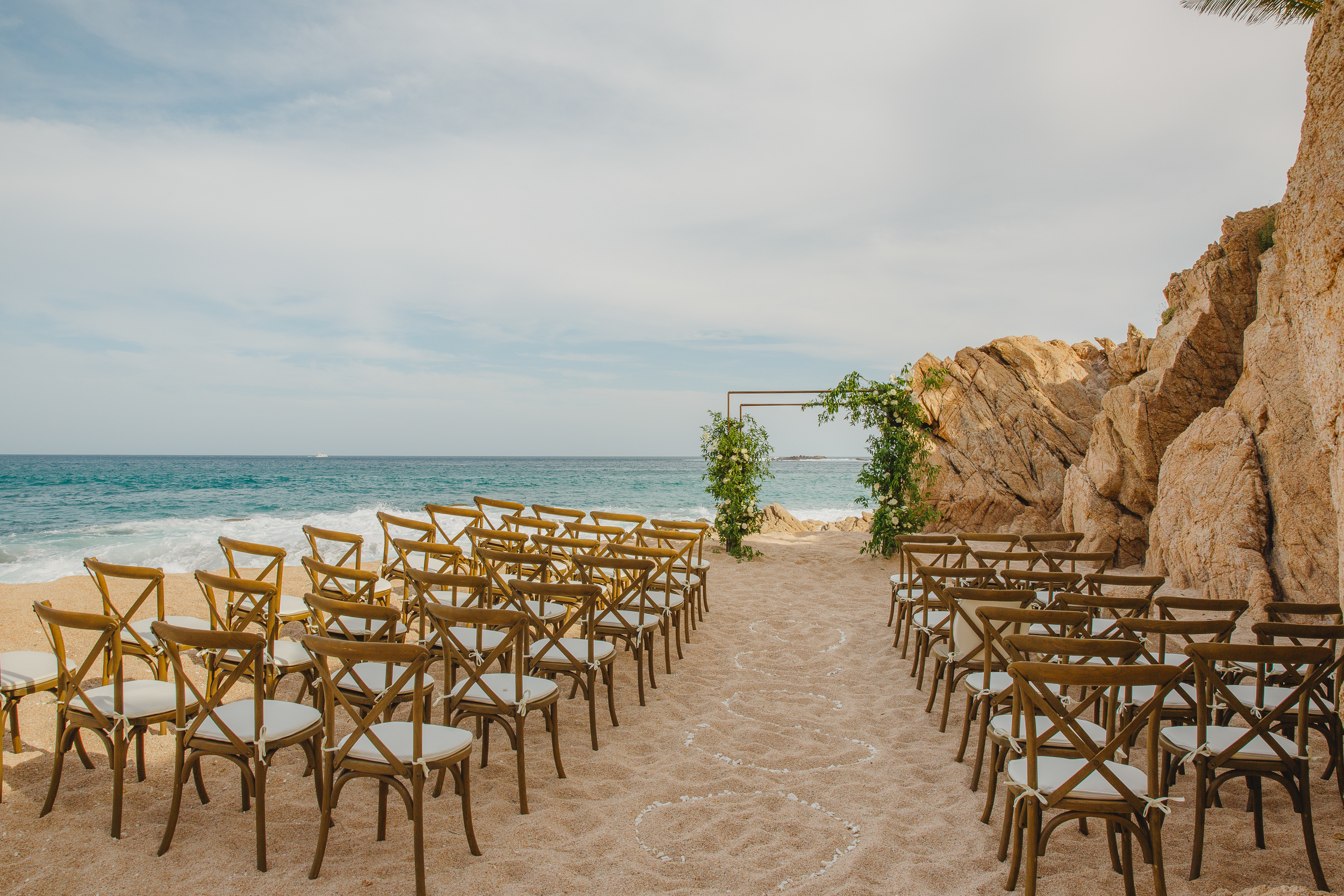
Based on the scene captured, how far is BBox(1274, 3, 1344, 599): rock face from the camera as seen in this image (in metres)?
3.04

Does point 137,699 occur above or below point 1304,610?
below

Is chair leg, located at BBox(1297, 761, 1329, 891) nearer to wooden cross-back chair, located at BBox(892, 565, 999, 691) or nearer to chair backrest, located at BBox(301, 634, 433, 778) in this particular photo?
wooden cross-back chair, located at BBox(892, 565, 999, 691)

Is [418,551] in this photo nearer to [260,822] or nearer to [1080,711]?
[260,822]

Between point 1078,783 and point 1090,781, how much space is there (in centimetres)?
17

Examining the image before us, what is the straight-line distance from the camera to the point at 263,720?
251 centimetres

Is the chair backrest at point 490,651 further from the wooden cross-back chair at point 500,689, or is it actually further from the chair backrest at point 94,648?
the chair backrest at point 94,648

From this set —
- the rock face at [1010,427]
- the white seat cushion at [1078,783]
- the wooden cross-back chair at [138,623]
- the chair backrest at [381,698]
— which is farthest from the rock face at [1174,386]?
the wooden cross-back chair at [138,623]

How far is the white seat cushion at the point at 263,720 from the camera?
252 cm

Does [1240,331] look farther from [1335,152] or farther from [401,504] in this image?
[401,504]

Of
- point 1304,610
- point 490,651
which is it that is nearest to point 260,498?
point 490,651

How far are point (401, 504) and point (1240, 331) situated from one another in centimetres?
2673

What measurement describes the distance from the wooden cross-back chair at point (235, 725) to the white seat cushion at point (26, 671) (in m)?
0.78

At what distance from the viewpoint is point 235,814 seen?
113 inches

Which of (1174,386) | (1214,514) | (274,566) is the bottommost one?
(274,566)
